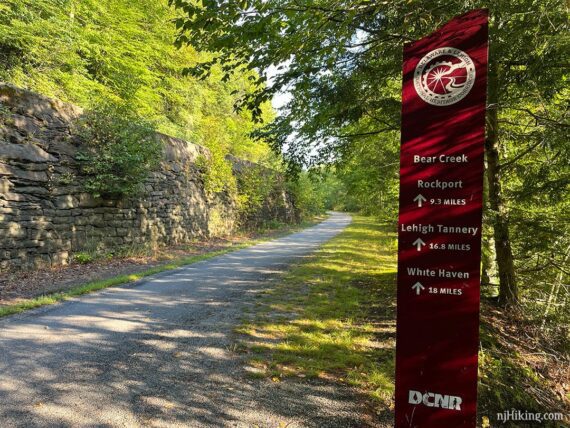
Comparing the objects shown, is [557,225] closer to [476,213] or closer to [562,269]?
[562,269]

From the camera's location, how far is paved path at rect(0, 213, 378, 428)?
9.11 ft

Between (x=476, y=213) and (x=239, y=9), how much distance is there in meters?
2.96

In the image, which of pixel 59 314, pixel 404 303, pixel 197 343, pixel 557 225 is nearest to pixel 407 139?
pixel 404 303

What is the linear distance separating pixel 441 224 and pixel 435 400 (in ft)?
3.40

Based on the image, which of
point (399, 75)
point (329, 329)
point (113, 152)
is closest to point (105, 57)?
point (113, 152)

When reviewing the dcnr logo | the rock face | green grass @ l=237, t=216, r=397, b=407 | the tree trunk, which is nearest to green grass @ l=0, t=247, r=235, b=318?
the rock face

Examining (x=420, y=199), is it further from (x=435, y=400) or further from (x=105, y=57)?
(x=105, y=57)

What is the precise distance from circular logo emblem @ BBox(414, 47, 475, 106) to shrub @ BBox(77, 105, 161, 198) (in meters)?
8.74

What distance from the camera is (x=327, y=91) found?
5.21 meters

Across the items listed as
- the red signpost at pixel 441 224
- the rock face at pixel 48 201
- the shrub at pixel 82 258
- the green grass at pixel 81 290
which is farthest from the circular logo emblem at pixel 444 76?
the shrub at pixel 82 258

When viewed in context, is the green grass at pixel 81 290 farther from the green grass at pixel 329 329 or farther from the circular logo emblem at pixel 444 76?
the circular logo emblem at pixel 444 76

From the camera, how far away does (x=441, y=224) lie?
2141mm

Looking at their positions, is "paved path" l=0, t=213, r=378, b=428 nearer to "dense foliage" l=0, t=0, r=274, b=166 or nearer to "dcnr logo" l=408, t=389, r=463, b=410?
"dcnr logo" l=408, t=389, r=463, b=410

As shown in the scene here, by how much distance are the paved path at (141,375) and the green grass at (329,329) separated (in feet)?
0.92
